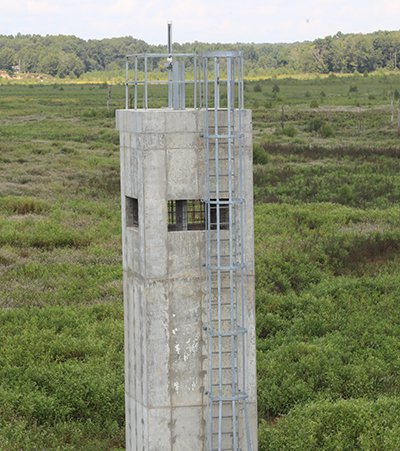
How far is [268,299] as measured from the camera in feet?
83.5

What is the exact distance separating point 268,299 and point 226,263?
1242cm

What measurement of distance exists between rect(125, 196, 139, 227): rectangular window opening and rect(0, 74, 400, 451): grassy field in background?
478cm

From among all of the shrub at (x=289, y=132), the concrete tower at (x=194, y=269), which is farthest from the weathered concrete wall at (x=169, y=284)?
the shrub at (x=289, y=132)

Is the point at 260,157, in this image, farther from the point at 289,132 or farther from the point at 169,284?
the point at 169,284

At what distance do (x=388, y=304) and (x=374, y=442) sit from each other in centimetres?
904

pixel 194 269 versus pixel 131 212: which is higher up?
pixel 131 212

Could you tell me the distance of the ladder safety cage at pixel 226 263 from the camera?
1295 centimetres

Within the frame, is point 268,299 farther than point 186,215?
Yes

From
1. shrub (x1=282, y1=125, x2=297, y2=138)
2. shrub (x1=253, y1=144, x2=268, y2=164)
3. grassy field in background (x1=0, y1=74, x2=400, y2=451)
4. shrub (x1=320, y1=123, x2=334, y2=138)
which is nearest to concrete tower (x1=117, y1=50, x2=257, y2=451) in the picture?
grassy field in background (x1=0, y1=74, x2=400, y2=451)

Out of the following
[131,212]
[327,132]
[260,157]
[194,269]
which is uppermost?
[131,212]

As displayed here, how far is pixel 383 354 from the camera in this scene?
69.9ft

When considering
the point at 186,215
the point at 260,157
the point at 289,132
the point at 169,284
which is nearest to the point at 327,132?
the point at 289,132

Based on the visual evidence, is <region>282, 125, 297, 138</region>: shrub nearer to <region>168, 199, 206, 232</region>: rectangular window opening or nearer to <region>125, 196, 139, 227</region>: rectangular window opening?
<region>125, 196, 139, 227</region>: rectangular window opening

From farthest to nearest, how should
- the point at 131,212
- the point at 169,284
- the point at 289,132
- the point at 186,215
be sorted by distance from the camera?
1. the point at 289,132
2. the point at 131,212
3. the point at 186,215
4. the point at 169,284
